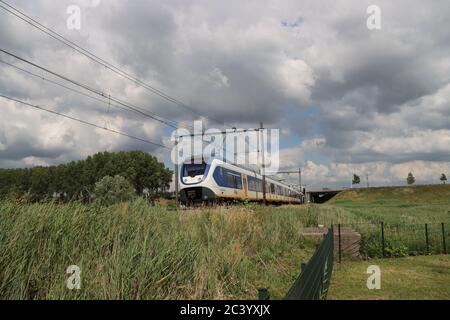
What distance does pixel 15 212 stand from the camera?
5273mm

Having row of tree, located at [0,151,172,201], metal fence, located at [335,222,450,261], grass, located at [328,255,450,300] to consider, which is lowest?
grass, located at [328,255,450,300]

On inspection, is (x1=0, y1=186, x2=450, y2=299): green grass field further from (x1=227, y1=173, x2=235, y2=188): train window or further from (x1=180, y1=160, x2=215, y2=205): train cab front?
(x1=227, y1=173, x2=235, y2=188): train window

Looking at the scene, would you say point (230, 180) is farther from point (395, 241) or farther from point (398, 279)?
point (398, 279)

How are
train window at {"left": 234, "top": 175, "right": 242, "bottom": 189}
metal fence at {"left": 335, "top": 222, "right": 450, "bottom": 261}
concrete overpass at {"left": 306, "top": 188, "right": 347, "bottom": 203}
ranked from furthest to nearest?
1. concrete overpass at {"left": 306, "top": 188, "right": 347, "bottom": 203}
2. train window at {"left": 234, "top": 175, "right": 242, "bottom": 189}
3. metal fence at {"left": 335, "top": 222, "right": 450, "bottom": 261}

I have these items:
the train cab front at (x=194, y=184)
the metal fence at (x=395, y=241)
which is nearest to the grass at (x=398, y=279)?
the metal fence at (x=395, y=241)

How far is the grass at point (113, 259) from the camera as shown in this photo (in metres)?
4.15

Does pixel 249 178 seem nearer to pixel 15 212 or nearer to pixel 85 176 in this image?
pixel 15 212

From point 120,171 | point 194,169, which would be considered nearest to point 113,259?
point 194,169

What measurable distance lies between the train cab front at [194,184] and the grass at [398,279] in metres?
11.0

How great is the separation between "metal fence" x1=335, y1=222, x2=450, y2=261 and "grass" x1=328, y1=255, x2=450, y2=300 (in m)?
0.52

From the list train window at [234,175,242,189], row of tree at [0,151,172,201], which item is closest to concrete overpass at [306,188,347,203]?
row of tree at [0,151,172,201]

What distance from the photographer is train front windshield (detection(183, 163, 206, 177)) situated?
22.1m

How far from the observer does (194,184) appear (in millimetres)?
21828

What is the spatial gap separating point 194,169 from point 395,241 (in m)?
12.6
